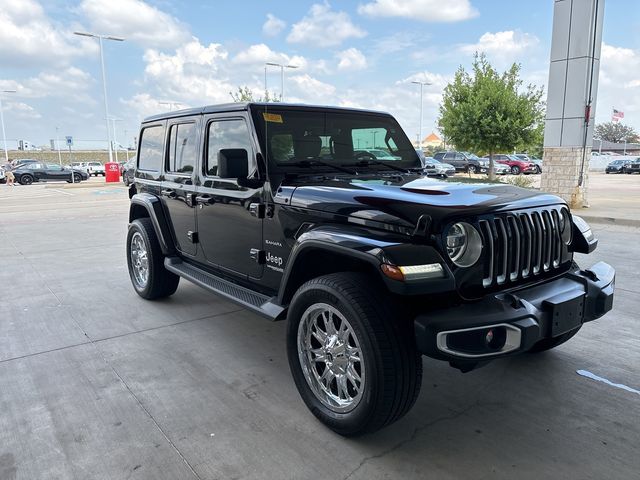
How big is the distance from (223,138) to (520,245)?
2411 millimetres

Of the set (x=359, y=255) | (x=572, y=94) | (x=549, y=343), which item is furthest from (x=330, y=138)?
(x=572, y=94)

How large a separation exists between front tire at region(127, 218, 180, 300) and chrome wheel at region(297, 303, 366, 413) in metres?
2.59

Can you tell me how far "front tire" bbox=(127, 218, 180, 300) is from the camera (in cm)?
503

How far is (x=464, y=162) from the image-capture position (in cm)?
3612

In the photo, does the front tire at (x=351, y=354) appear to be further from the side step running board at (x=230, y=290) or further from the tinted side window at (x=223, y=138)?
the tinted side window at (x=223, y=138)

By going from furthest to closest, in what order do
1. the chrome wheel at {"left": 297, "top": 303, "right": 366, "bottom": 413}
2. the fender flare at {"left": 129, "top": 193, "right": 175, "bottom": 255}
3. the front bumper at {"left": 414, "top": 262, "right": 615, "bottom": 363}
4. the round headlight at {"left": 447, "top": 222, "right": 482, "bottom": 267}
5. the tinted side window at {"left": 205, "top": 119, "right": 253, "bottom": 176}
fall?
the fender flare at {"left": 129, "top": 193, "right": 175, "bottom": 255} → the tinted side window at {"left": 205, "top": 119, "right": 253, "bottom": 176} → the chrome wheel at {"left": 297, "top": 303, "right": 366, "bottom": 413} → the round headlight at {"left": 447, "top": 222, "right": 482, "bottom": 267} → the front bumper at {"left": 414, "top": 262, "right": 615, "bottom": 363}

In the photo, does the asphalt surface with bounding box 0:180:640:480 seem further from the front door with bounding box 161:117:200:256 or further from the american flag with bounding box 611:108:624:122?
the american flag with bounding box 611:108:624:122

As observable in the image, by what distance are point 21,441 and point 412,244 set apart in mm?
2398

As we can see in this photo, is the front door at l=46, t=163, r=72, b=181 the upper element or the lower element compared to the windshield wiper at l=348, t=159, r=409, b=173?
lower

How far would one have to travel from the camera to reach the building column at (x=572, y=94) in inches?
480

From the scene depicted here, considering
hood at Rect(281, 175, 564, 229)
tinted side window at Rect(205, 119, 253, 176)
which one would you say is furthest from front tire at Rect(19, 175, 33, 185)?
hood at Rect(281, 175, 564, 229)

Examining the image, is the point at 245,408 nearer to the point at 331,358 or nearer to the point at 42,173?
the point at 331,358

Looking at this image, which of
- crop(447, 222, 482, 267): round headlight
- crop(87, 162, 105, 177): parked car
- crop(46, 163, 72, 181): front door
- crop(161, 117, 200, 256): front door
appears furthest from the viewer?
crop(87, 162, 105, 177): parked car

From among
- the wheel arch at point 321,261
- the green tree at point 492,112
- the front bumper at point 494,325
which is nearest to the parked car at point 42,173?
the green tree at point 492,112
